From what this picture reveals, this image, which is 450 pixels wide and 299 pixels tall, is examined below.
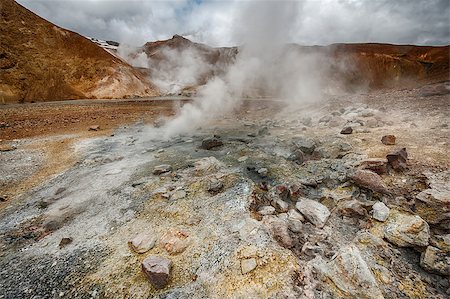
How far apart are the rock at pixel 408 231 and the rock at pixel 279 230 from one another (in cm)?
118

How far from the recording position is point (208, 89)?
1302 centimetres

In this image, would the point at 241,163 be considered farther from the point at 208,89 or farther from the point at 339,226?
the point at 208,89

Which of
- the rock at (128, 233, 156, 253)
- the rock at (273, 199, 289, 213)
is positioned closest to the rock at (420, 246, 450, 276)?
the rock at (273, 199, 289, 213)

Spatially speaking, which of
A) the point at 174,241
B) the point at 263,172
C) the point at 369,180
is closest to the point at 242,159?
the point at 263,172

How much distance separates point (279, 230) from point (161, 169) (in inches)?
114

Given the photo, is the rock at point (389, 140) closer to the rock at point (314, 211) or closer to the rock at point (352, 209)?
the rock at point (352, 209)

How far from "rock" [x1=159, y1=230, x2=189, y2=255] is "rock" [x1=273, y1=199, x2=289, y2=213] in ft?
4.57

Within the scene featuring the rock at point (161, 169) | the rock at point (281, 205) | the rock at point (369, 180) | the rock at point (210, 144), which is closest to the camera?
the rock at point (281, 205)

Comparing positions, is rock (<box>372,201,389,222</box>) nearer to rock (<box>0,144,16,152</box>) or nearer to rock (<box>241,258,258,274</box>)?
rock (<box>241,258,258,274</box>)

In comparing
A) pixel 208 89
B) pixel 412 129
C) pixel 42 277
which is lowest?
pixel 42 277

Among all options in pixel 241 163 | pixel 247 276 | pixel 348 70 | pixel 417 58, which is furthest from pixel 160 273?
pixel 417 58

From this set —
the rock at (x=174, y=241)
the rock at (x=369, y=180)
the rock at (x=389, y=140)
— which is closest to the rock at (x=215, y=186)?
the rock at (x=174, y=241)

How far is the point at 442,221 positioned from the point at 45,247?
502 centimetres

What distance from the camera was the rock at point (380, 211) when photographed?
127 inches
